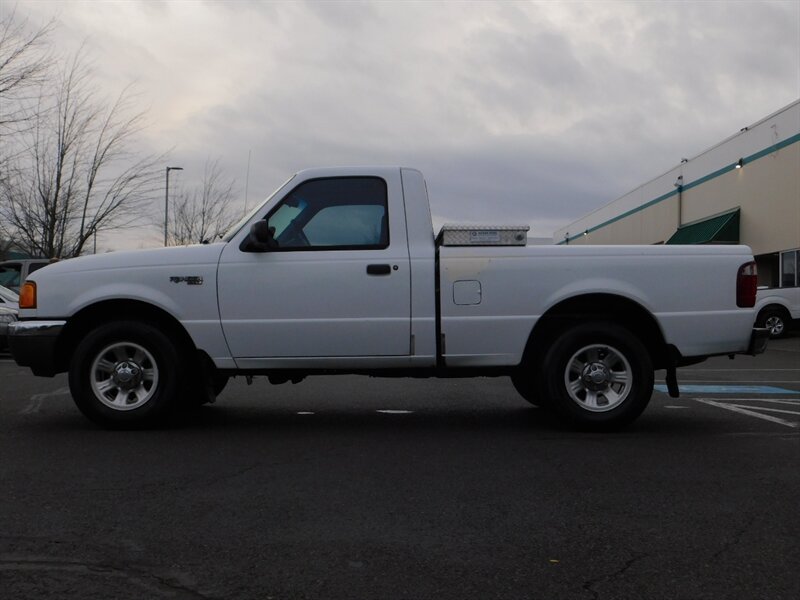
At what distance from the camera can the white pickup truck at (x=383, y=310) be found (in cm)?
687

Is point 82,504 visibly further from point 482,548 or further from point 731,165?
point 731,165

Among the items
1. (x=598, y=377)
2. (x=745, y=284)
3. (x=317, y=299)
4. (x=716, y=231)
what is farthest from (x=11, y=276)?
(x=716, y=231)

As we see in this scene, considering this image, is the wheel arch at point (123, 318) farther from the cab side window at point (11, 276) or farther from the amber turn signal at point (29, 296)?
the cab side window at point (11, 276)

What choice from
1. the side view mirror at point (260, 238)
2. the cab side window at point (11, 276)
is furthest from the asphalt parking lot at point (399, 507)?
the cab side window at point (11, 276)

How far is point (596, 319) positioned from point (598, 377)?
1.58 ft

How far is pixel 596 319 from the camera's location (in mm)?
7078

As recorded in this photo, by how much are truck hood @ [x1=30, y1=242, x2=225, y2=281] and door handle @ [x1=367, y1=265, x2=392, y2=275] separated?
3.96 feet

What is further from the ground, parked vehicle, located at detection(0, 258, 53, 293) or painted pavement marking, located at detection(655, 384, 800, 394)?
parked vehicle, located at detection(0, 258, 53, 293)

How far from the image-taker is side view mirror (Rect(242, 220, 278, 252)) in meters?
6.79

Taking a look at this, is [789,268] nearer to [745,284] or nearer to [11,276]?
[745,284]

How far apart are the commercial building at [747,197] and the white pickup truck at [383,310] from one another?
20604 mm

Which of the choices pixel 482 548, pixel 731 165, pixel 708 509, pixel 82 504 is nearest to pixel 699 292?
pixel 708 509

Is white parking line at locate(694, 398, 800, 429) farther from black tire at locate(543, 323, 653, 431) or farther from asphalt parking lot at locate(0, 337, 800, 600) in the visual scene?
black tire at locate(543, 323, 653, 431)

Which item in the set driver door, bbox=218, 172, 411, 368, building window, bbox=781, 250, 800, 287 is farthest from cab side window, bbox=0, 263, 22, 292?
building window, bbox=781, 250, 800, 287
